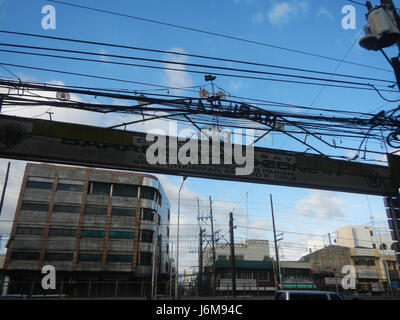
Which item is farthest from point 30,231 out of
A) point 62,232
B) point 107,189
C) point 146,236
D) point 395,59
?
point 395,59

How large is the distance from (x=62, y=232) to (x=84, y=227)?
2.74 m

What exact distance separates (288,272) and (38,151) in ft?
158

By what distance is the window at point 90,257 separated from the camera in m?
36.7

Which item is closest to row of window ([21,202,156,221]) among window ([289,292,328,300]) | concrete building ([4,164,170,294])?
concrete building ([4,164,170,294])

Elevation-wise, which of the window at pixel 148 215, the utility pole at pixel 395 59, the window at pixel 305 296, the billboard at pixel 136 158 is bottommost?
the window at pixel 305 296

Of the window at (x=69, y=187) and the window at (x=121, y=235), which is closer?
the window at (x=121, y=235)

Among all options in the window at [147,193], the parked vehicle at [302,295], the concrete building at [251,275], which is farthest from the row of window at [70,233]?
the parked vehicle at [302,295]

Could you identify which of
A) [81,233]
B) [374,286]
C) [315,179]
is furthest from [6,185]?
[374,286]

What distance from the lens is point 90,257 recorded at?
3681 cm

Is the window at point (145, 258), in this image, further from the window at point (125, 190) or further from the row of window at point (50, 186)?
the row of window at point (50, 186)

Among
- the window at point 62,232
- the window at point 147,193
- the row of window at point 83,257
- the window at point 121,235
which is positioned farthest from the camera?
the window at point 147,193

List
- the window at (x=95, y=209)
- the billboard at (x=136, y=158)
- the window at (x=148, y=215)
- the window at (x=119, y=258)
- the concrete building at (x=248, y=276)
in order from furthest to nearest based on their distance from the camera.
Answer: the window at (x=148, y=215)
the concrete building at (x=248, y=276)
the window at (x=95, y=209)
the window at (x=119, y=258)
the billboard at (x=136, y=158)

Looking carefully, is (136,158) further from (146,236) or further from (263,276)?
(263,276)
